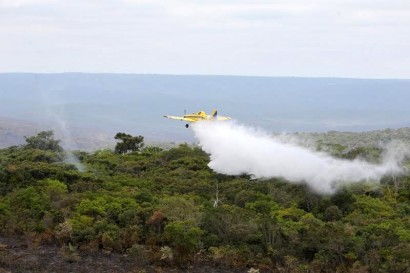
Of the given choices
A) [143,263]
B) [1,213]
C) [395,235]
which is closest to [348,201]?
[395,235]

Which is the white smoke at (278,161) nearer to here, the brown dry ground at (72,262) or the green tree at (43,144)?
the brown dry ground at (72,262)

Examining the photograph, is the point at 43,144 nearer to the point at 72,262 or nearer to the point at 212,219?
the point at 72,262

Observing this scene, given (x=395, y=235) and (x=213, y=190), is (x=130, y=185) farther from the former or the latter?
(x=395, y=235)

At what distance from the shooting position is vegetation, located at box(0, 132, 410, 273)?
45344mm

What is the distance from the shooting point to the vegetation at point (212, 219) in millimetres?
45344

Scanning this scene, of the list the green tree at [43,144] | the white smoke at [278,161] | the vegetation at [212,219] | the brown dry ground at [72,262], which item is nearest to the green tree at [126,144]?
the green tree at [43,144]

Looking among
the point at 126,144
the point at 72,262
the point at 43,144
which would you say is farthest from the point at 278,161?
the point at 43,144

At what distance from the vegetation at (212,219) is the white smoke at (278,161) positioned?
1140 mm

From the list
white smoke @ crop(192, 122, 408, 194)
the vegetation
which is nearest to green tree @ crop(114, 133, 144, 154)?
white smoke @ crop(192, 122, 408, 194)

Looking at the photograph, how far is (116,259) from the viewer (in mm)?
47406

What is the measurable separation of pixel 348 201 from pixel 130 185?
67.7ft

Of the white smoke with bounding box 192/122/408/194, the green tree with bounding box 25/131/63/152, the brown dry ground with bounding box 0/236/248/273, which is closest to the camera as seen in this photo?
the brown dry ground with bounding box 0/236/248/273

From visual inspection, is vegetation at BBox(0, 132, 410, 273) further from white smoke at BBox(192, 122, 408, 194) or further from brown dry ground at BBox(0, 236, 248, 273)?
white smoke at BBox(192, 122, 408, 194)

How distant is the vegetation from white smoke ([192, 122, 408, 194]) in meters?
1.14
